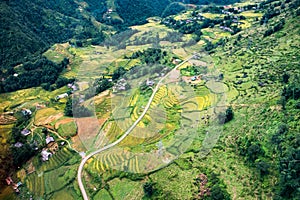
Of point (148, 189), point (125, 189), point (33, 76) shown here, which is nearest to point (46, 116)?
point (33, 76)

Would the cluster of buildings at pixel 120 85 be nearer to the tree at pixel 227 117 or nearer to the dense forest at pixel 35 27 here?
the tree at pixel 227 117

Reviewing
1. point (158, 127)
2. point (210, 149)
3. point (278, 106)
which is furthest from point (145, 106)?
point (278, 106)

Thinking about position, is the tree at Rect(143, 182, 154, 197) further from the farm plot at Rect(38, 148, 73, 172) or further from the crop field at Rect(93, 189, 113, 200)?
the farm plot at Rect(38, 148, 73, 172)

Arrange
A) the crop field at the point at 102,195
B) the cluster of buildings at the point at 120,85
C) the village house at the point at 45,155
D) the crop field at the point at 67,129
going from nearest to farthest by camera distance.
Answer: the crop field at the point at 102,195
the village house at the point at 45,155
the crop field at the point at 67,129
the cluster of buildings at the point at 120,85

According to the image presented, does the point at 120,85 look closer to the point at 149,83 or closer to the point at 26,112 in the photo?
the point at 149,83

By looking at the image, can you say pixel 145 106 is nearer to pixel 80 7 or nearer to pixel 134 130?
pixel 134 130

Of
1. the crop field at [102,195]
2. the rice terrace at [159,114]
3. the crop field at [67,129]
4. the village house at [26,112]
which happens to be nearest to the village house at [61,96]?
the rice terrace at [159,114]

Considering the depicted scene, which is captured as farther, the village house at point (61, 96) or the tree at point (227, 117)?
the village house at point (61, 96)

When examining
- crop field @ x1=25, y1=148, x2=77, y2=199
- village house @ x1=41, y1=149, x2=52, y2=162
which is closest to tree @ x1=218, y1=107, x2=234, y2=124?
crop field @ x1=25, y1=148, x2=77, y2=199
